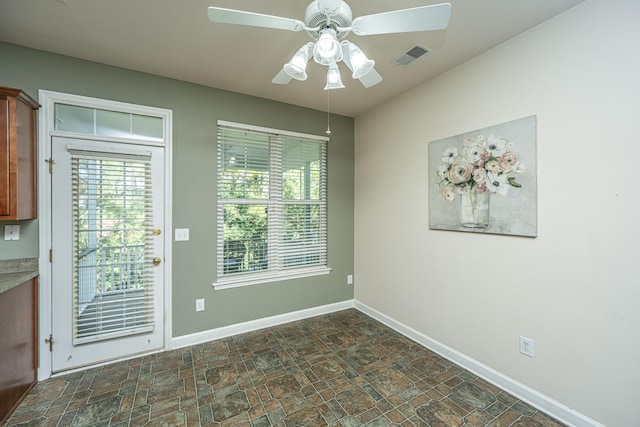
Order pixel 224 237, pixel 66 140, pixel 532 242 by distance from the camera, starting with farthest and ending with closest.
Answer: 1. pixel 224 237
2. pixel 66 140
3. pixel 532 242

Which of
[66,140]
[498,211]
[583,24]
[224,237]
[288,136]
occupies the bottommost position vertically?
[224,237]

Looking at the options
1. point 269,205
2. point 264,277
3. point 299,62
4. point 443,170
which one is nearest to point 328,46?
point 299,62

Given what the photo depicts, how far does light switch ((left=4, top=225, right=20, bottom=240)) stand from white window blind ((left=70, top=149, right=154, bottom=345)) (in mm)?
343

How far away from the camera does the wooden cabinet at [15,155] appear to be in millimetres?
1836

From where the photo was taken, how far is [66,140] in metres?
2.24

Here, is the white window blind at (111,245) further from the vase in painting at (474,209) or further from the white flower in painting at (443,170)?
the vase in painting at (474,209)

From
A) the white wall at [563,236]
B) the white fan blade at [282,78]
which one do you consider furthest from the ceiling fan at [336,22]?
the white wall at [563,236]

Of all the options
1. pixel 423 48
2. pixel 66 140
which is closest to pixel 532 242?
pixel 423 48

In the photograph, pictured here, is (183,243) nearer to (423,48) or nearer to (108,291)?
(108,291)

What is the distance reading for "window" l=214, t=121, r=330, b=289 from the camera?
115 inches

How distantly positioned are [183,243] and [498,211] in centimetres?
290

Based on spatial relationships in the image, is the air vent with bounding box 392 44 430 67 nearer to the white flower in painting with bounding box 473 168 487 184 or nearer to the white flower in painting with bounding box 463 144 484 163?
the white flower in painting with bounding box 463 144 484 163

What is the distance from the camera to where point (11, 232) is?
2.07 meters

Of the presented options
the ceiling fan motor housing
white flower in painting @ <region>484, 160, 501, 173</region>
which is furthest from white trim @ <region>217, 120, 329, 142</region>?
white flower in painting @ <region>484, 160, 501, 173</region>
